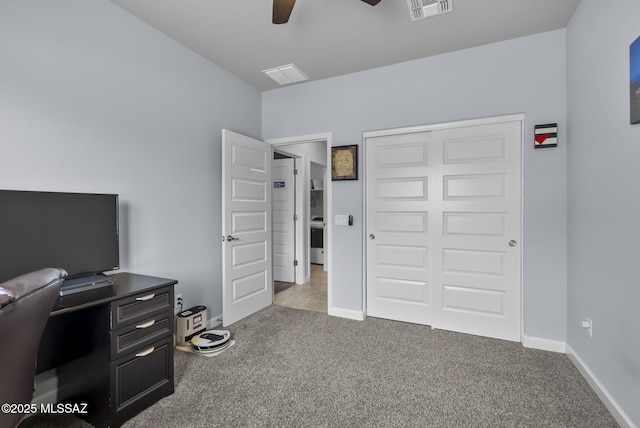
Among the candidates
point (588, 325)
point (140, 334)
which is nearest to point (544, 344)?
point (588, 325)

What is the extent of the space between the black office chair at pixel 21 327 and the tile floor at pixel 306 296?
2968 millimetres

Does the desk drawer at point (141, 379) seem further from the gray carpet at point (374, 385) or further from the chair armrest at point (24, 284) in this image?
the chair armrest at point (24, 284)

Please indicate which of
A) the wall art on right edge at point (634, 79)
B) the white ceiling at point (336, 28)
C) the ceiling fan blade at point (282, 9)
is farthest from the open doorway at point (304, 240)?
the wall art on right edge at point (634, 79)

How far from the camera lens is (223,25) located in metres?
2.59

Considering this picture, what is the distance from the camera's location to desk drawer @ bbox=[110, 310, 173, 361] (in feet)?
5.72

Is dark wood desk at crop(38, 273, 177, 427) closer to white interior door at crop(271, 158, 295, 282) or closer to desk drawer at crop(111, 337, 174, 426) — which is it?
desk drawer at crop(111, 337, 174, 426)

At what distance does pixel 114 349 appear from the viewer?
5.67ft

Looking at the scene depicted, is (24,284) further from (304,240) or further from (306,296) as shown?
(304,240)

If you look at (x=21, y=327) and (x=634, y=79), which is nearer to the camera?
(x=21, y=327)

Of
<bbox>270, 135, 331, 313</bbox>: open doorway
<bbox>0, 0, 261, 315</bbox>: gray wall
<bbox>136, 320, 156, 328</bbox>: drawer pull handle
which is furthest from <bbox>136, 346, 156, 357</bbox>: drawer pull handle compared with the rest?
<bbox>270, 135, 331, 313</bbox>: open doorway

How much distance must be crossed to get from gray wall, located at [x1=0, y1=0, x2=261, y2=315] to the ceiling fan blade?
134cm

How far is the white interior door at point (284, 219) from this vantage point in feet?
16.6

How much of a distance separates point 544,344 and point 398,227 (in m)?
1.65

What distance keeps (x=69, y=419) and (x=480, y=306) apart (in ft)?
10.9
